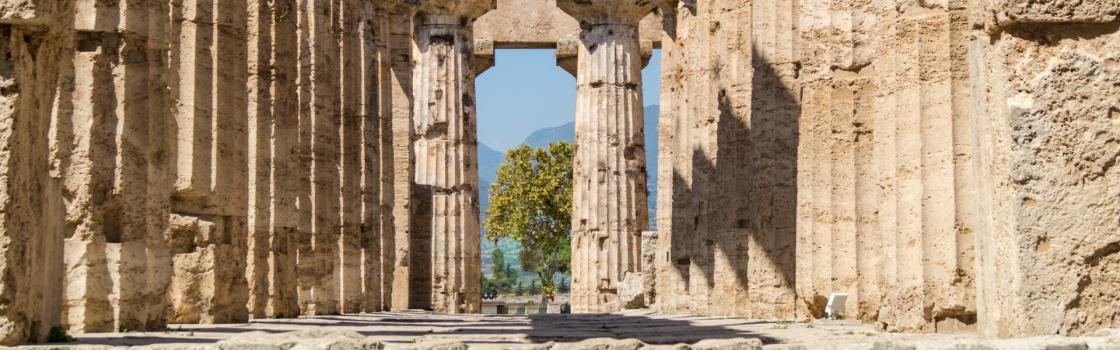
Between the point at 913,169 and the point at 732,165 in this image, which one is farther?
the point at 732,165

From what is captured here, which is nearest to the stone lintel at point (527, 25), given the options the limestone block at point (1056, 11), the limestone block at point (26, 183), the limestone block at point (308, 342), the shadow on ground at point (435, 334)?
the shadow on ground at point (435, 334)

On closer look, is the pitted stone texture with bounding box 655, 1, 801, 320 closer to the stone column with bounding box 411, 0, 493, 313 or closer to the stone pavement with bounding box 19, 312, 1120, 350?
the stone pavement with bounding box 19, 312, 1120, 350

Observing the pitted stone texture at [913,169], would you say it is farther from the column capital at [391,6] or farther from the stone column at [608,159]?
the column capital at [391,6]

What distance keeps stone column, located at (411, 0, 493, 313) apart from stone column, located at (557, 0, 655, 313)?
1996 mm

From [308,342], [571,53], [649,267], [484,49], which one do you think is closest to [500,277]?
[484,49]

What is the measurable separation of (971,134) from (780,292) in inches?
270

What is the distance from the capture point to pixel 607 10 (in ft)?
94.3

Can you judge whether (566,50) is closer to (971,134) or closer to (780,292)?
(780,292)

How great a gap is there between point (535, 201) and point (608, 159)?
2480cm

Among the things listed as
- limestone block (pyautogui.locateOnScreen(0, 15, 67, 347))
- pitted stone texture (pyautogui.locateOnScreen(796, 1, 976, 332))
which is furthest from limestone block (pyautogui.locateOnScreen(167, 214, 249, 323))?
pitted stone texture (pyautogui.locateOnScreen(796, 1, 976, 332))

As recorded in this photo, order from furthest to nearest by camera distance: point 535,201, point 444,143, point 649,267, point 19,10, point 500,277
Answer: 1. point 500,277
2. point 535,201
3. point 444,143
4. point 649,267
5. point 19,10

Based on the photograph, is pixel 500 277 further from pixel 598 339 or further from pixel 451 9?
pixel 598 339

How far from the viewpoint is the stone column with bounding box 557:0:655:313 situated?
28.9m

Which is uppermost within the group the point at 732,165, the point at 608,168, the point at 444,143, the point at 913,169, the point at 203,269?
the point at 444,143
